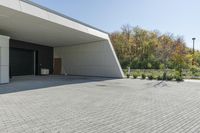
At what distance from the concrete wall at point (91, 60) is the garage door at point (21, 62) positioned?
3395mm

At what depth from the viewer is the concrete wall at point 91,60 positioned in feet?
56.2

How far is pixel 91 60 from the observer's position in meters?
18.5

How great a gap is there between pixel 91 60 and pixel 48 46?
611cm

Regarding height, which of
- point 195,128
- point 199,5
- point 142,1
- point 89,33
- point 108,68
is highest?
point 142,1

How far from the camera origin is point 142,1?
12445 mm

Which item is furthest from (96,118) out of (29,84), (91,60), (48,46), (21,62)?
(48,46)

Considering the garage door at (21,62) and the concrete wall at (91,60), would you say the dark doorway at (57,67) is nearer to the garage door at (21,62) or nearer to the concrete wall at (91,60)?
the concrete wall at (91,60)

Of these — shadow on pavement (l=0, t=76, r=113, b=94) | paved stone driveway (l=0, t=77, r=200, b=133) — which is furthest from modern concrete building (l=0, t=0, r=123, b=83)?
paved stone driveway (l=0, t=77, r=200, b=133)

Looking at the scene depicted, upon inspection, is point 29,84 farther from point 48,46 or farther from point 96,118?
point 48,46

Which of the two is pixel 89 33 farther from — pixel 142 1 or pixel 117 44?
pixel 117 44

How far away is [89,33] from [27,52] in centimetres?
848

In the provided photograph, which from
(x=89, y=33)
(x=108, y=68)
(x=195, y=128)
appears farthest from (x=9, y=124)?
(x=108, y=68)

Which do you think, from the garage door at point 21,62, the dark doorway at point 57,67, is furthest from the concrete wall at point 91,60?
the garage door at point 21,62

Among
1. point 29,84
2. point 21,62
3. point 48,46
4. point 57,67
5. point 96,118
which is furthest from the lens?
point 57,67
